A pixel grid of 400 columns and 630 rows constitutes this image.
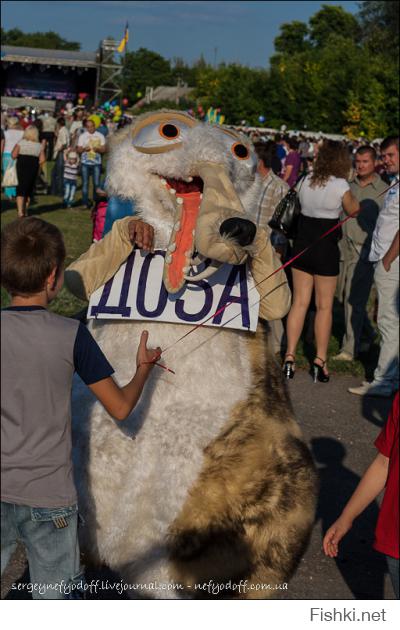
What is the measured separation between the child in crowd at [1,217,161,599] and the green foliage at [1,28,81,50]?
383ft

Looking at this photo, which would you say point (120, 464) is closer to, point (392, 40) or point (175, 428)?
point (175, 428)

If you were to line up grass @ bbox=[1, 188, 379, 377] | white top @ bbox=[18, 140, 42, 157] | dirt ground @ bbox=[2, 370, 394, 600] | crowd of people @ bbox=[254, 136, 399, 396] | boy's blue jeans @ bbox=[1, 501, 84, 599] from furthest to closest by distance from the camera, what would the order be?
white top @ bbox=[18, 140, 42, 157] → grass @ bbox=[1, 188, 379, 377] → crowd of people @ bbox=[254, 136, 399, 396] → dirt ground @ bbox=[2, 370, 394, 600] → boy's blue jeans @ bbox=[1, 501, 84, 599]

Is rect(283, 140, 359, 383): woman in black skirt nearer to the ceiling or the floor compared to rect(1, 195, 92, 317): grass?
nearer to the ceiling

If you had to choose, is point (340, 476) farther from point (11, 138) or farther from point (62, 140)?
point (62, 140)

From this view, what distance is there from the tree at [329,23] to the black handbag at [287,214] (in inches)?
3412

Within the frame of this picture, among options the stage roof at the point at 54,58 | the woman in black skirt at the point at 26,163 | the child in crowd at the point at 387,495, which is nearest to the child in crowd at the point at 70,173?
the woman in black skirt at the point at 26,163

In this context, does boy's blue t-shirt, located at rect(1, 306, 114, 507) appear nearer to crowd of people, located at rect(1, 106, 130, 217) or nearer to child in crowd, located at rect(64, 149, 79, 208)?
crowd of people, located at rect(1, 106, 130, 217)

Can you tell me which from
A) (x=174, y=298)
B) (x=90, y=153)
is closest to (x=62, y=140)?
(x=90, y=153)

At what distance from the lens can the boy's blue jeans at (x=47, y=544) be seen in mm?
2443

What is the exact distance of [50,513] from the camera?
8.09 feet

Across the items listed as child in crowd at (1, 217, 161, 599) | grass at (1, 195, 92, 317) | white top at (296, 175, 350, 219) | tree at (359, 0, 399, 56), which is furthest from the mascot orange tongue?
tree at (359, 0, 399, 56)

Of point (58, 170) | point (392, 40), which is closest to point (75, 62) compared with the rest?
point (392, 40)

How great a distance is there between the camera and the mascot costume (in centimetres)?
315

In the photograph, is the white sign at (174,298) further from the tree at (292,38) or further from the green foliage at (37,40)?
the green foliage at (37,40)
